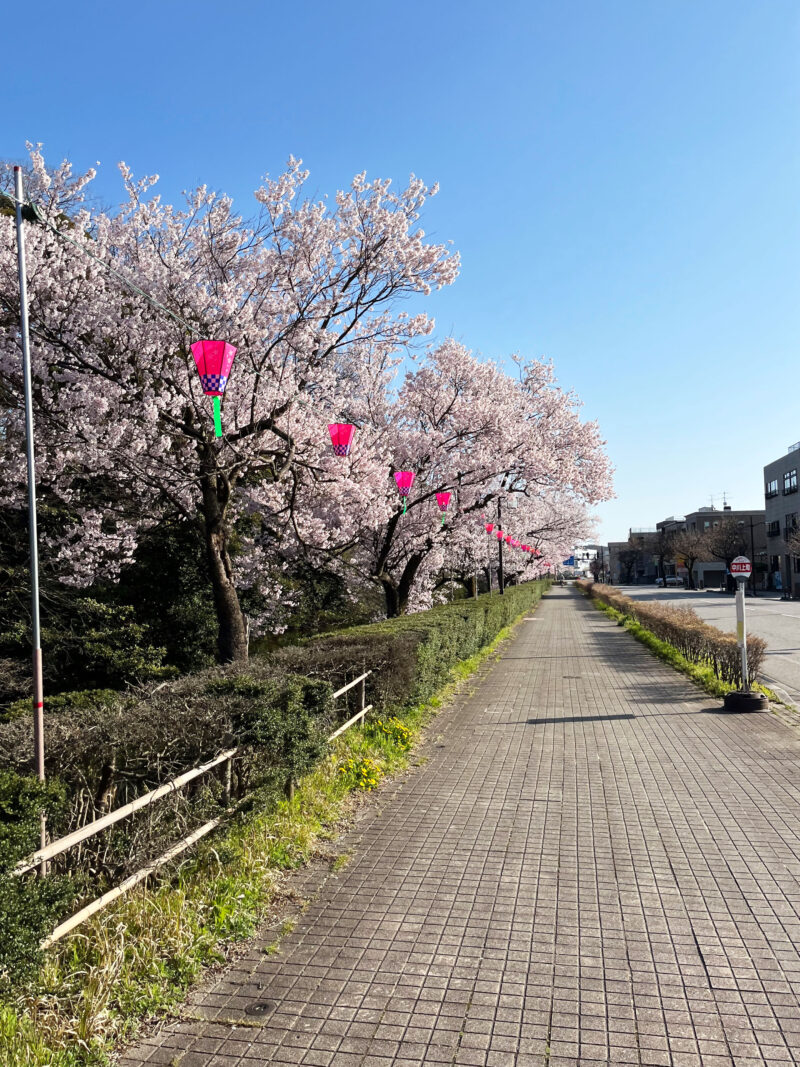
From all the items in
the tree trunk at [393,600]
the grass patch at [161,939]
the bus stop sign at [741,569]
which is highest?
the bus stop sign at [741,569]

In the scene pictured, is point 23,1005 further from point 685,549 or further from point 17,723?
point 685,549

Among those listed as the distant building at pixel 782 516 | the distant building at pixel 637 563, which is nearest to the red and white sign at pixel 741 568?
the distant building at pixel 782 516

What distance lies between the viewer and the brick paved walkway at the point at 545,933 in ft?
10.6

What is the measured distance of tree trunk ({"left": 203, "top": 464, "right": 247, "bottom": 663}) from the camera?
1220 cm

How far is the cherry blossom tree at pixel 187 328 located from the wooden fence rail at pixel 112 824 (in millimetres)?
7207

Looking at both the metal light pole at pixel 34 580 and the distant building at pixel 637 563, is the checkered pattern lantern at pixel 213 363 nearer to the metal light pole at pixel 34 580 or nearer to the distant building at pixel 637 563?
the metal light pole at pixel 34 580

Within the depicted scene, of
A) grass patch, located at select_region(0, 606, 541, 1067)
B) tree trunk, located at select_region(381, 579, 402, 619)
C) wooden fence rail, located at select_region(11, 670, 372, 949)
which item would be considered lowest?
grass patch, located at select_region(0, 606, 541, 1067)

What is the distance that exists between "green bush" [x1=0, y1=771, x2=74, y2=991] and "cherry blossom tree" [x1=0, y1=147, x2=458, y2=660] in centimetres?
848

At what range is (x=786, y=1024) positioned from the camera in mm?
3293

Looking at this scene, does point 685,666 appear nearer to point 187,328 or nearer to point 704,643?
point 704,643

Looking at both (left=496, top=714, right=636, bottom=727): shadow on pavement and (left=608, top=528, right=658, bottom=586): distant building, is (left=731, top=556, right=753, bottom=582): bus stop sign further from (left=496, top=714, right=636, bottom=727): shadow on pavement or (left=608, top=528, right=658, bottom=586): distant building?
(left=608, top=528, right=658, bottom=586): distant building

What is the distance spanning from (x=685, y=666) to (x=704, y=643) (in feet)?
1.94

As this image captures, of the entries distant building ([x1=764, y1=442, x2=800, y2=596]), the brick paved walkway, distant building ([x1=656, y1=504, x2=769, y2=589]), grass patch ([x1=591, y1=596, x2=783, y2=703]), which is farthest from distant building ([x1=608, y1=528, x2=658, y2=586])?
the brick paved walkway

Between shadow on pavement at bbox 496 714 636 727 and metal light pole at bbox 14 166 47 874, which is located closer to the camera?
metal light pole at bbox 14 166 47 874
